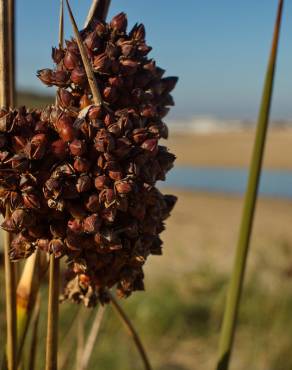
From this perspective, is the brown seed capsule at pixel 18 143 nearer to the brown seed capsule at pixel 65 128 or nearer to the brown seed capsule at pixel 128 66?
the brown seed capsule at pixel 65 128

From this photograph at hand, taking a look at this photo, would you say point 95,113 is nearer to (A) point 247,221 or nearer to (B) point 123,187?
(B) point 123,187

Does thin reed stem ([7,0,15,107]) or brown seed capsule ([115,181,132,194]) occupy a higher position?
thin reed stem ([7,0,15,107])

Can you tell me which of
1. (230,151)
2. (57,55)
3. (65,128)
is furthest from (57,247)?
(230,151)

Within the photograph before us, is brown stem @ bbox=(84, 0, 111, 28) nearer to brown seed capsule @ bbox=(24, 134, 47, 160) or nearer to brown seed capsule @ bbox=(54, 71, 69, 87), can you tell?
brown seed capsule @ bbox=(54, 71, 69, 87)

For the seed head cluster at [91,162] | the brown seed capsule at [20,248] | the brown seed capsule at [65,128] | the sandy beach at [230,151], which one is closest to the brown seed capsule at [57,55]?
the seed head cluster at [91,162]

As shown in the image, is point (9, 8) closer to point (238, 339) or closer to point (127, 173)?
point (127, 173)

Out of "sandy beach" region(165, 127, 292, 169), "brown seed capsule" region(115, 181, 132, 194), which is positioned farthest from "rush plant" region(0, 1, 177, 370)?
"sandy beach" region(165, 127, 292, 169)

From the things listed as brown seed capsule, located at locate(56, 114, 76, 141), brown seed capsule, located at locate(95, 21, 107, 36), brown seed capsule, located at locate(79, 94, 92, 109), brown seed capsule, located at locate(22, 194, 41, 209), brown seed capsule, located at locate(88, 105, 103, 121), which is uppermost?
brown seed capsule, located at locate(95, 21, 107, 36)
